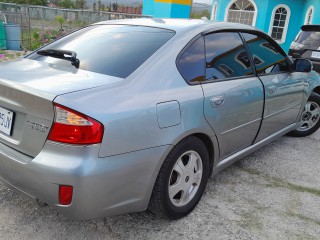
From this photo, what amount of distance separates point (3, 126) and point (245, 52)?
2.25 metres

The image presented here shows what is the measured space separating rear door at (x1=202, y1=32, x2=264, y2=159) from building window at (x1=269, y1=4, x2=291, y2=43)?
43.1 feet

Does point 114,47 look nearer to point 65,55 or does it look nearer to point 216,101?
point 65,55

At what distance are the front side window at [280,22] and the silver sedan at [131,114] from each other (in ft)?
42.9

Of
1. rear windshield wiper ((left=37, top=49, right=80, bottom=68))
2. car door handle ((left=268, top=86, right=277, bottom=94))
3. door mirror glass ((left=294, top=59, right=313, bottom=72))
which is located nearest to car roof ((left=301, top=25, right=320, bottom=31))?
door mirror glass ((left=294, top=59, right=313, bottom=72))

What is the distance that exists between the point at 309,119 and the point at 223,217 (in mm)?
2737

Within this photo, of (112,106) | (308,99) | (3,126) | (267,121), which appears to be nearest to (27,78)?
(3,126)

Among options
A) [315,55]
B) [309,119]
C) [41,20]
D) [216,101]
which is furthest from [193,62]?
[41,20]

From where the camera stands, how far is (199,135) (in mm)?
2654

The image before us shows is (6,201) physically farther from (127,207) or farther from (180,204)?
(180,204)

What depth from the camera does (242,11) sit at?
16078 millimetres

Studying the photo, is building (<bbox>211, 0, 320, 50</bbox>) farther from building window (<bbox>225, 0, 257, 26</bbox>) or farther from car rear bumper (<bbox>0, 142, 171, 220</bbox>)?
car rear bumper (<bbox>0, 142, 171, 220</bbox>)

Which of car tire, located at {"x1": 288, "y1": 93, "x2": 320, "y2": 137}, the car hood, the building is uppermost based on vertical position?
the building

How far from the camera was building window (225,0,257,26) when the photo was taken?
15.8 metres

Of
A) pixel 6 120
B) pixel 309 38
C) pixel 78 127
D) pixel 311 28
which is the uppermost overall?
pixel 311 28
